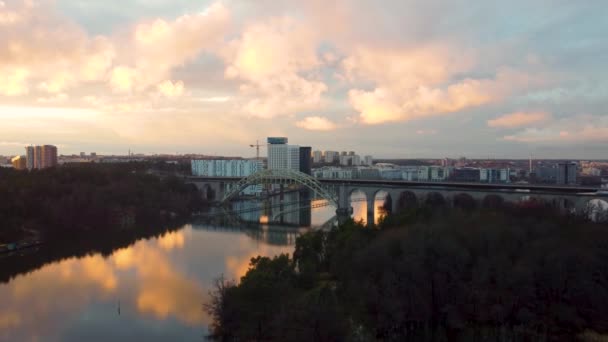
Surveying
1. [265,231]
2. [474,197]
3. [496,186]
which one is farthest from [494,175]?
[265,231]

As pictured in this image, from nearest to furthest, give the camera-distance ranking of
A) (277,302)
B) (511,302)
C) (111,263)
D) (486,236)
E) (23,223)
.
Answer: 1. (277,302)
2. (511,302)
3. (486,236)
4. (111,263)
5. (23,223)

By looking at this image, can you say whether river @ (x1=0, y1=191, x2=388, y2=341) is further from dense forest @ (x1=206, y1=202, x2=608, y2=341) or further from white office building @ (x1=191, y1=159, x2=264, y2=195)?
white office building @ (x1=191, y1=159, x2=264, y2=195)

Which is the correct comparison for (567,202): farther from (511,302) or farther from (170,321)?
(170,321)

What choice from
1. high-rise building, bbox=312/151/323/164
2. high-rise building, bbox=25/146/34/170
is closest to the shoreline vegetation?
high-rise building, bbox=25/146/34/170

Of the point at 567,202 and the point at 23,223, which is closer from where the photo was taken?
the point at 23,223

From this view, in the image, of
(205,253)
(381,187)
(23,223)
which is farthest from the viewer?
(381,187)

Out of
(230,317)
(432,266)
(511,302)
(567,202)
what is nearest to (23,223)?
(230,317)

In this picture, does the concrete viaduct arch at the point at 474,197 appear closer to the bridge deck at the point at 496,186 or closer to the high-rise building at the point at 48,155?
the bridge deck at the point at 496,186
